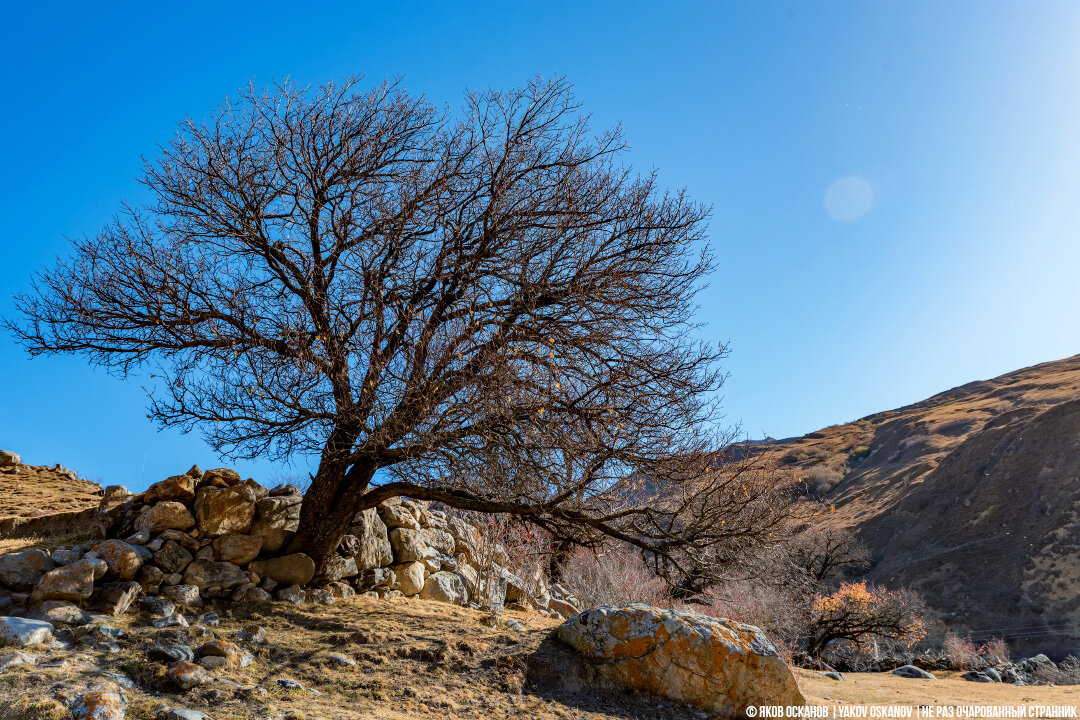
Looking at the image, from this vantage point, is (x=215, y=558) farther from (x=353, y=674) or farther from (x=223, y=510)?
(x=353, y=674)

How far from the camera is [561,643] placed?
7.81 metres

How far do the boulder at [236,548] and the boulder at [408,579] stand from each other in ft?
8.93

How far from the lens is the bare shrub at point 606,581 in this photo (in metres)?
17.6

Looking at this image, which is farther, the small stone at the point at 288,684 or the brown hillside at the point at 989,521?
the brown hillside at the point at 989,521

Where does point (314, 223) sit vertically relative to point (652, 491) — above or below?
above

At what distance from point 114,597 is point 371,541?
4.00 m

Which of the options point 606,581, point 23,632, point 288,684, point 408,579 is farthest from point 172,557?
point 606,581

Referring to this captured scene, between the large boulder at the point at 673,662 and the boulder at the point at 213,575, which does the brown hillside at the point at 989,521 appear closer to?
the large boulder at the point at 673,662

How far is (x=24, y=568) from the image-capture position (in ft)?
24.3

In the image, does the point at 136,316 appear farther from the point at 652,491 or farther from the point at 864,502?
the point at 864,502

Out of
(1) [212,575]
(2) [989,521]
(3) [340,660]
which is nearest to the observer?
(3) [340,660]

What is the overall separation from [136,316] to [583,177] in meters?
6.78

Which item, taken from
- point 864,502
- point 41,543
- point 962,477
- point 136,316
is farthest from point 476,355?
point 864,502

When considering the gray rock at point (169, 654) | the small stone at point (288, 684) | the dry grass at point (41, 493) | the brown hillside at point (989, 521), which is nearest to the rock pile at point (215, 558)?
the gray rock at point (169, 654)
